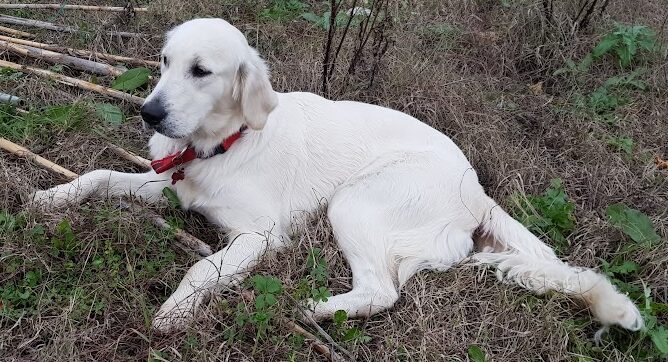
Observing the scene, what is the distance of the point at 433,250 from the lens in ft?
9.39

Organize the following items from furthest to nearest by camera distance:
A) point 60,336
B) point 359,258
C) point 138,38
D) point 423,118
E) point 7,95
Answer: point 138,38
point 423,118
point 7,95
point 359,258
point 60,336

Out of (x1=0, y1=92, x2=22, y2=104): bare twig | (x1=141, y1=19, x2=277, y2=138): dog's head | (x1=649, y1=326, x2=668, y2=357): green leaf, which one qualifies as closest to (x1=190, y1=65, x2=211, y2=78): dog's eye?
(x1=141, y1=19, x2=277, y2=138): dog's head

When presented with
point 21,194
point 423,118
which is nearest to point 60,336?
point 21,194

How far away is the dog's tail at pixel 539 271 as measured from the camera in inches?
98.0

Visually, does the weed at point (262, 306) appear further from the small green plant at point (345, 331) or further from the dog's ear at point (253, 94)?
the dog's ear at point (253, 94)

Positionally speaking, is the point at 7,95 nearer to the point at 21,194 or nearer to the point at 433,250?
the point at 21,194

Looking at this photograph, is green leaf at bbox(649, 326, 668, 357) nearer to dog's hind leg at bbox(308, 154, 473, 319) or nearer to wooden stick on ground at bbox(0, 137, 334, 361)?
dog's hind leg at bbox(308, 154, 473, 319)

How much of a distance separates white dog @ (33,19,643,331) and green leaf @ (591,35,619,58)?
2.01m

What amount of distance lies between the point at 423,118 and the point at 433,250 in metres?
1.33

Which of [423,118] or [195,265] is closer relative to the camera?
[195,265]

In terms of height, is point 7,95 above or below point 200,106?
below

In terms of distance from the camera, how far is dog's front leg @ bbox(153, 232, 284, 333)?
2415 millimetres

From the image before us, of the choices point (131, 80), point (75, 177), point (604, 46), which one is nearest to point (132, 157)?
point (75, 177)

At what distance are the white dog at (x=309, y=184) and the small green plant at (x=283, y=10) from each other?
63.6 inches
